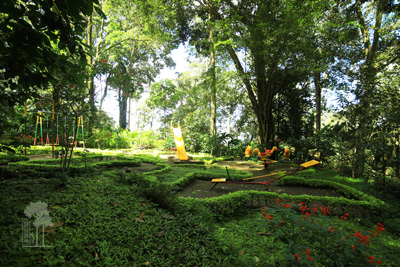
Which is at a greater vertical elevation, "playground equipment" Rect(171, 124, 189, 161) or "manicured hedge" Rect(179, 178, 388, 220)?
"playground equipment" Rect(171, 124, 189, 161)

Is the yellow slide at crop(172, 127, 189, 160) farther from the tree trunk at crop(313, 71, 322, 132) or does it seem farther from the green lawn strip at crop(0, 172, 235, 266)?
the tree trunk at crop(313, 71, 322, 132)

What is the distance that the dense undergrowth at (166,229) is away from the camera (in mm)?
1544

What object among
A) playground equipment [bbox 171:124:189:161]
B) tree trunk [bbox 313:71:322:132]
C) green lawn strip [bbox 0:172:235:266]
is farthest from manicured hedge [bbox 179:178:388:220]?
tree trunk [bbox 313:71:322:132]

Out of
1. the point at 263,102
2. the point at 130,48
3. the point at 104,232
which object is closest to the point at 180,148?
the point at 263,102

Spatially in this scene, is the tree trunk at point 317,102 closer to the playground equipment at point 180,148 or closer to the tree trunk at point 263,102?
the tree trunk at point 263,102

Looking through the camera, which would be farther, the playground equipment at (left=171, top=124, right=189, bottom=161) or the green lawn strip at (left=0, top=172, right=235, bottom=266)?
the playground equipment at (left=171, top=124, right=189, bottom=161)

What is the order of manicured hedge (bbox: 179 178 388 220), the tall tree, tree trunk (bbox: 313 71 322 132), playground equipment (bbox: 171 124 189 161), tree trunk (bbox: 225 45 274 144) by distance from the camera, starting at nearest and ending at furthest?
1. manicured hedge (bbox: 179 178 388 220)
2. the tall tree
3. playground equipment (bbox: 171 124 189 161)
4. tree trunk (bbox: 225 45 274 144)
5. tree trunk (bbox: 313 71 322 132)

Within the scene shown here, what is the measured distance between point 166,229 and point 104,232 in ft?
1.96

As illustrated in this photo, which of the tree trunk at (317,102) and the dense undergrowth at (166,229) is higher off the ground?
the tree trunk at (317,102)

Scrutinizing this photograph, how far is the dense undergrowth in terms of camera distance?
154cm

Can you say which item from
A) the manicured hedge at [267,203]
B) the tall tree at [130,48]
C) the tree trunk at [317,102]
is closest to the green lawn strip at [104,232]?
the manicured hedge at [267,203]

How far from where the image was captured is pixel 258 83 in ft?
35.5

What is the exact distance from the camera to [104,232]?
187 centimetres

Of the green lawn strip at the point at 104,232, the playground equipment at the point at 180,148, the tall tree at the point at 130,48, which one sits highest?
the tall tree at the point at 130,48
